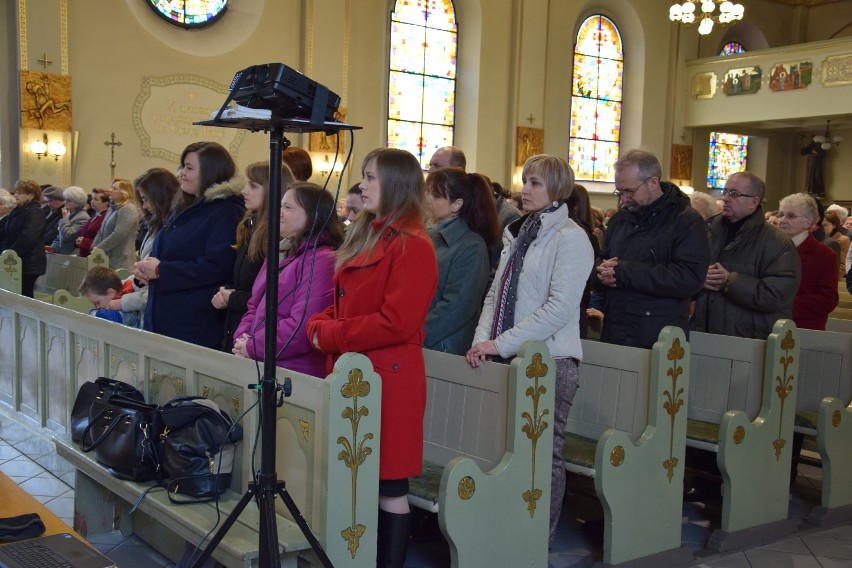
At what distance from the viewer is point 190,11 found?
1246cm

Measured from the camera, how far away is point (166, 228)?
3.92m

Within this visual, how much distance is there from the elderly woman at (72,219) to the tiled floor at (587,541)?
4263 millimetres

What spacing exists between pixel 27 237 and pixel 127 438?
4668 mm

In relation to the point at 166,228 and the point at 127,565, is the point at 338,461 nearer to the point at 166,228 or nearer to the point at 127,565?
the point at 127,565

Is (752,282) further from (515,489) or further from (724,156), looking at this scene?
(724,156)

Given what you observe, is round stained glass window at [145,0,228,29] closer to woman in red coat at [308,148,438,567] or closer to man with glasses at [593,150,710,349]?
man with glasses at [593,150,710,349]

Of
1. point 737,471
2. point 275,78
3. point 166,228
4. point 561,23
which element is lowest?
point 737,471

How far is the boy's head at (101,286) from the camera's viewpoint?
16.1ft

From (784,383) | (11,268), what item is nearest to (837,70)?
(784,383)

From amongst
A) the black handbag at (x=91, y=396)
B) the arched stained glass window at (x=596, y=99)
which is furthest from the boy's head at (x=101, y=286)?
the arched stained glass window at (x=596, y=99)

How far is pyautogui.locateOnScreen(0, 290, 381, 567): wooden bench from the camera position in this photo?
8.45 feet

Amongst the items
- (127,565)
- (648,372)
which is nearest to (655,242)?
(648,372)

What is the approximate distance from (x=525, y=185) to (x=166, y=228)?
1.58 m

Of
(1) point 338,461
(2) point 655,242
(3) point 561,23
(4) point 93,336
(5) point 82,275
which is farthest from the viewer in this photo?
(3) point 561,23
